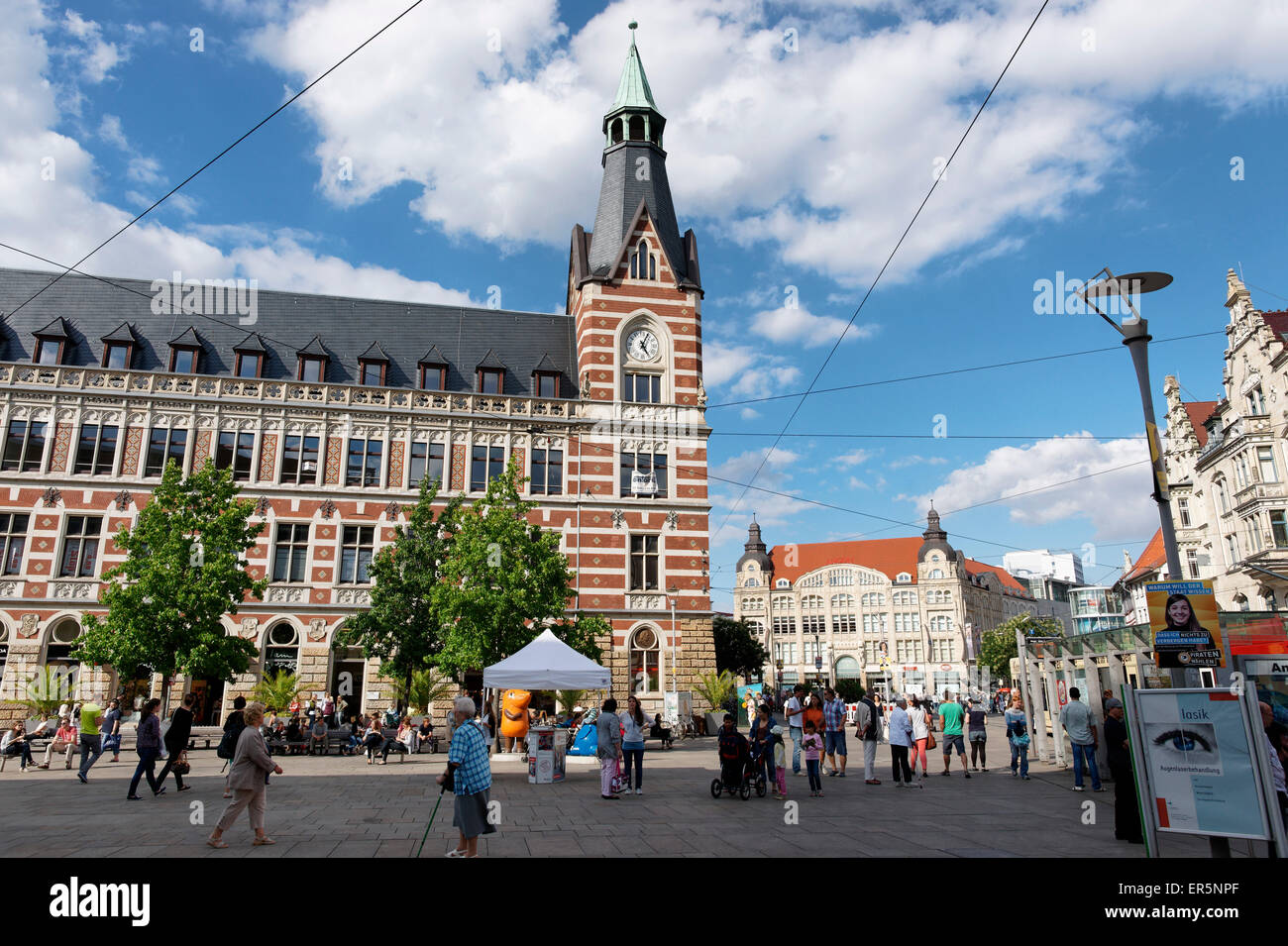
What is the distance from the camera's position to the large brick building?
29531 millimetres

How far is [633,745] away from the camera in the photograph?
13641 millimetres

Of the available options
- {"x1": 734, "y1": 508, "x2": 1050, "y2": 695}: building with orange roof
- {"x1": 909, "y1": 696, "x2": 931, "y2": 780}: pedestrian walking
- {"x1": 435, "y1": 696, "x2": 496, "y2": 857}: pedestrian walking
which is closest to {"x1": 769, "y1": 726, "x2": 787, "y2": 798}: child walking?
{"x1": 909, "y1": 696, "x2": 931, "y2": 780}: pedestrian walking

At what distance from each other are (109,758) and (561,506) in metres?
17.4

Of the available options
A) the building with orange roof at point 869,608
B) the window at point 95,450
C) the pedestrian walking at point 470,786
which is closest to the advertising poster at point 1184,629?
the pedestrian walking at point 470,786

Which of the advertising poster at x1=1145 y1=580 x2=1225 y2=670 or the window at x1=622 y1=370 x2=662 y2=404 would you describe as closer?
the advertising poster at x1=1145 y1=580 x2=1225 y2=670

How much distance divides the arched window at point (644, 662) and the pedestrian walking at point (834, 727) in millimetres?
14503

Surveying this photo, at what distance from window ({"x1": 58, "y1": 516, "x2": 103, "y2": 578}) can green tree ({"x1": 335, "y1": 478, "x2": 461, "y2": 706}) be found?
1093 cm

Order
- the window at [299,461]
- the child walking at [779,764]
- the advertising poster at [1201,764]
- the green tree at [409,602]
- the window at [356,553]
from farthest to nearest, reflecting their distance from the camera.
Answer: the window at [299,461], the window at [356,553], the green tree at [409,602], the child walking at [779,764], the advertising poster at [1201,764]

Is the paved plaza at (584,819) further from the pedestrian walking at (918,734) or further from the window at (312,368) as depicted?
the window at (312,368)

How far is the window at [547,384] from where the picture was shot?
34.9 meters

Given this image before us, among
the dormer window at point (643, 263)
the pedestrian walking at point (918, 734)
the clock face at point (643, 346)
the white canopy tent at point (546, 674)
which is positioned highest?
the dormer window at point (643, 263)

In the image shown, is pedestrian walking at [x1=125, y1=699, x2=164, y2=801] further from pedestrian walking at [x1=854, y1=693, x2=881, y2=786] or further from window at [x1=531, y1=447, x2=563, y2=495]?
window at [x1=531, y1=447, x2=563, y2=495]

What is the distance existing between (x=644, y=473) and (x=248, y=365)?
1707 cm

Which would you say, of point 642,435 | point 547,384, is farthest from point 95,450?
point 642,435
